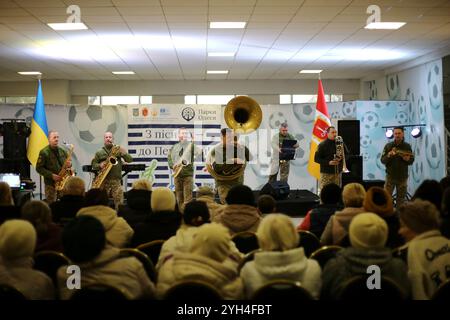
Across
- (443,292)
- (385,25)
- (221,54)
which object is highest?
(221,54)

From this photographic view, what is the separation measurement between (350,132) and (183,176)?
4882mm

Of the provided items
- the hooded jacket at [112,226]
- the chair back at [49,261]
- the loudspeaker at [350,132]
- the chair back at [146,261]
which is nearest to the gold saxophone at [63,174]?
the hooded jacket at [112,226]

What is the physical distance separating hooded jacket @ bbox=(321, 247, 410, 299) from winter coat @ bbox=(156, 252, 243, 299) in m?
0.50

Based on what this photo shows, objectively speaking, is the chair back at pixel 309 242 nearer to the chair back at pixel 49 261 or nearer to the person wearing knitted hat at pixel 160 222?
the person wearing knitted hat at pixel 160 222

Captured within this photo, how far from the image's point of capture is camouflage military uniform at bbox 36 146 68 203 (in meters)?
8.05

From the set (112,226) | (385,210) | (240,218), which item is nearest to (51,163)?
(112,226)

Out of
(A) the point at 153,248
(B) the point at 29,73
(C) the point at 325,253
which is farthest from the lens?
(B) the point at 29,73

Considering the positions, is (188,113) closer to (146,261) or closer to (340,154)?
(340,154)

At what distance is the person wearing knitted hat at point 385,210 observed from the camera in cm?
391

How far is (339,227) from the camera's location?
3918mm

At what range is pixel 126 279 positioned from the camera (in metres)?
2.76

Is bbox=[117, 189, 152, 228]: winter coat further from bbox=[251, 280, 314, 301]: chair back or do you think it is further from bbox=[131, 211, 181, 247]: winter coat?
bbox=[251, 280, 314, 301]: chair back

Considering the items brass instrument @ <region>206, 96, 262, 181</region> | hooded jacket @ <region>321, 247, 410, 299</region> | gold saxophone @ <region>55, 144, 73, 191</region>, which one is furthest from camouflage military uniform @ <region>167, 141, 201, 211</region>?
hooded jacket @ <region>321, 247, 410, 299</region>

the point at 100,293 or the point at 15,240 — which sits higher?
the point at 15,240
